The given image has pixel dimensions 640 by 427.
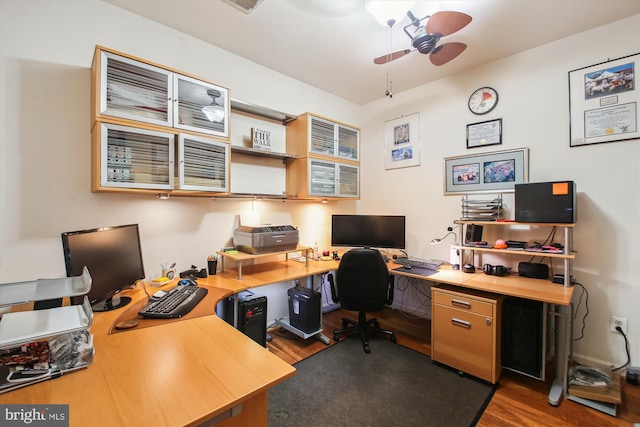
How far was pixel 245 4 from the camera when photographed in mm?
1846

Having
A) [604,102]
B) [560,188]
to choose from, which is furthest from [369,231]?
[604,102]

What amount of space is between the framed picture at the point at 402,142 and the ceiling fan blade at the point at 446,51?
1218 mm

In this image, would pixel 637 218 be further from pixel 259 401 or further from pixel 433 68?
pixel 259 401

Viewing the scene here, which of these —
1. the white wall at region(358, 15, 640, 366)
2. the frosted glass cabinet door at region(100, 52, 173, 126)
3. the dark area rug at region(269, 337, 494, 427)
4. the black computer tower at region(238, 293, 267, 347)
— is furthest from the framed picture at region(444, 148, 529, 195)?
the frosted glass cabinet door at region(100, 52, 173, 126)

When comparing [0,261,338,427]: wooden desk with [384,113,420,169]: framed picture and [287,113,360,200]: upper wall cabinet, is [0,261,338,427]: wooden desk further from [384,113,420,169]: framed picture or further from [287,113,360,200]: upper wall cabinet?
[384,113,420,169]: framed picture

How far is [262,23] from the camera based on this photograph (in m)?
2.18

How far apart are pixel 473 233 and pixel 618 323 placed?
1.20 meters

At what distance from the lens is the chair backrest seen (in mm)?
2447

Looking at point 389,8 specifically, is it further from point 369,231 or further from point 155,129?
point 369,231

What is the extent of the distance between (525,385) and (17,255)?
362 cm

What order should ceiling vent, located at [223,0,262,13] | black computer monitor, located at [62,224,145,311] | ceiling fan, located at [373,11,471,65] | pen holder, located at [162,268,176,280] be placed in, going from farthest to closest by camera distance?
pen holder, located at [162,268,176,280]
ceiling vent, located at [223,0,262,13]
ceiling fan, located at [373,11,471,65]
black computer monitor, located at [62,224,145,311]

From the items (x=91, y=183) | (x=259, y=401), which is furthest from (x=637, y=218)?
(x=91, y=183)

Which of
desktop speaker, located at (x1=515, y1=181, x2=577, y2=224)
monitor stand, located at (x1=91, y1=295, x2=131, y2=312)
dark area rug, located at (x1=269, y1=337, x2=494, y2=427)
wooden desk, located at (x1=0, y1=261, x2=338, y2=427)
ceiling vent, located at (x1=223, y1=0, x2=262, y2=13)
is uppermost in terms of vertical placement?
ceiling vent, located at (x1=223, y1=0, x2=262, y2=13)

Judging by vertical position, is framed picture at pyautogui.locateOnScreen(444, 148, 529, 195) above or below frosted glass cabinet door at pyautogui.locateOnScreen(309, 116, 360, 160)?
below
